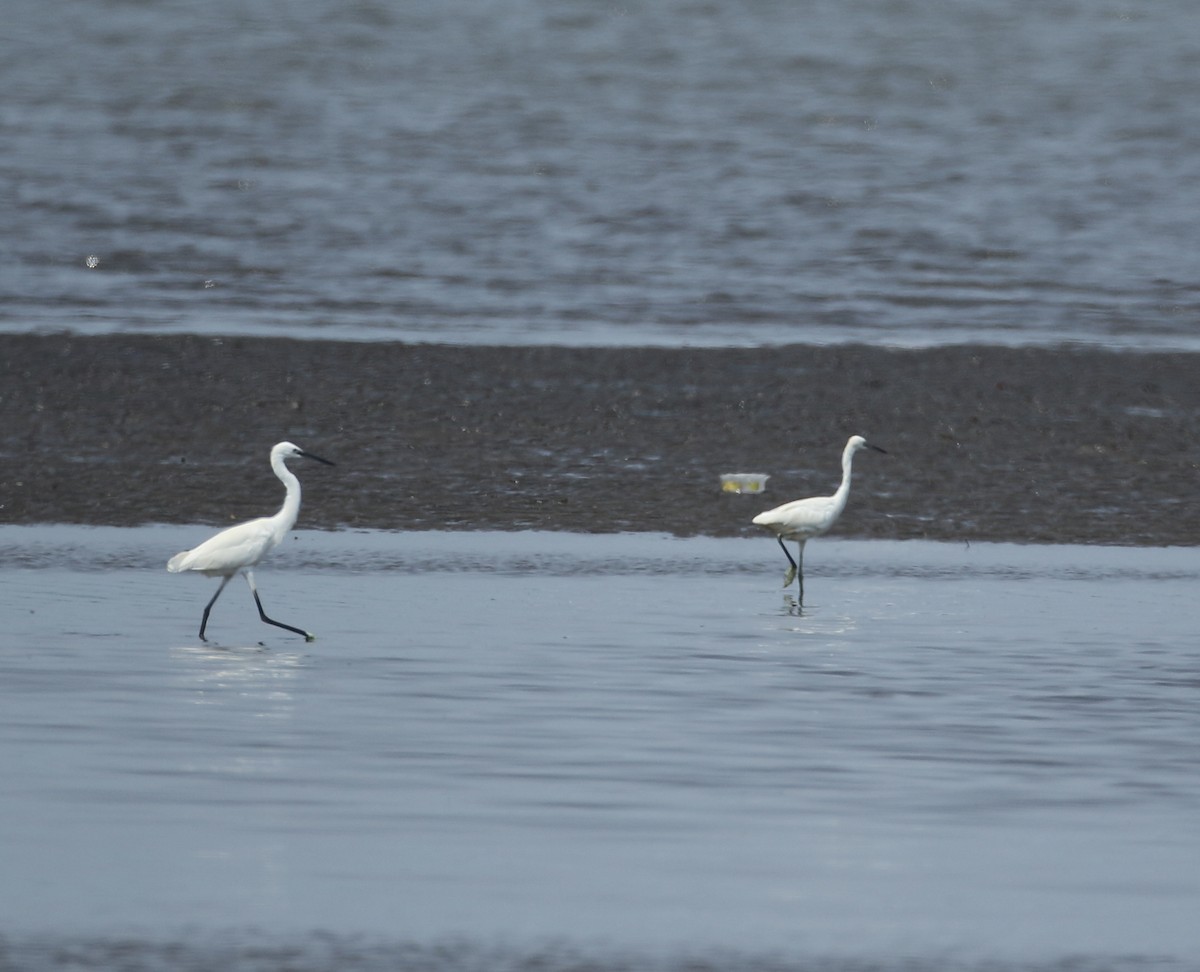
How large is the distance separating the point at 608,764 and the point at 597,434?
1300 cm

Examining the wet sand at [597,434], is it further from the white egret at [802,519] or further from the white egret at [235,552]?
the white egret at [235,552]

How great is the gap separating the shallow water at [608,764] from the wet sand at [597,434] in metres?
3.70

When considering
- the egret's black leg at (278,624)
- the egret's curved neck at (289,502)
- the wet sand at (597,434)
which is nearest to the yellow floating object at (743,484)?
the wet sand at (597,434)

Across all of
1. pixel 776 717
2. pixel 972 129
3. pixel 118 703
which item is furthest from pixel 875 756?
pixel 972 129

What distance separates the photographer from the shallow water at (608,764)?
7160 millimetres

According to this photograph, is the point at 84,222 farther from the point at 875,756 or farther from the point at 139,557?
the point at 875,756

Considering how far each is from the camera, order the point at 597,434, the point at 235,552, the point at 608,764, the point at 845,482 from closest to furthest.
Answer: the point at 608,764 < the point at 235,552 < the point at 845,482 < the point at 597,434

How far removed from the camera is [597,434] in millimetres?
22250

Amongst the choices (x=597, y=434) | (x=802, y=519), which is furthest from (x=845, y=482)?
(x=597, y=434)

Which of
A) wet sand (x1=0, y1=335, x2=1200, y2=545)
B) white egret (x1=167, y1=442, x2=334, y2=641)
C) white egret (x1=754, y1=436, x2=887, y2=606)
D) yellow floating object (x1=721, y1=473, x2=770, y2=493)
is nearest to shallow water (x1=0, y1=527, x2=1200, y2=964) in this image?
white egret (x1=167, y1=442, x2=334, y2=641)

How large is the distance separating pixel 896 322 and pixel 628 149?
56.2 feet

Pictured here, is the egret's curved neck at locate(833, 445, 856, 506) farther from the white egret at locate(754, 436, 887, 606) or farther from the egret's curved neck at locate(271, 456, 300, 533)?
the egret's curved neck at locate(271, 456, 300, 533)

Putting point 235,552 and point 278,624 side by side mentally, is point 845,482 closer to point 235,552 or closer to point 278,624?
point 235,552

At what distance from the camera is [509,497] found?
20.0m
